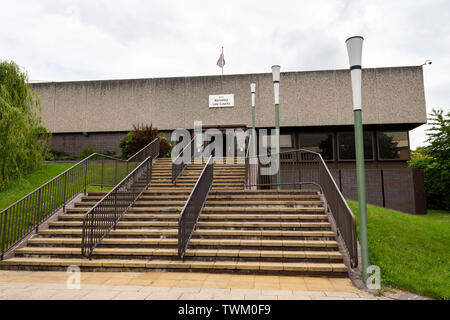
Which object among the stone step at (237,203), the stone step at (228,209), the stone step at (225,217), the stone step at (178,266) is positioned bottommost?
the stone step at (178,266)

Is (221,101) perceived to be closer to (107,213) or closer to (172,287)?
(107,213)

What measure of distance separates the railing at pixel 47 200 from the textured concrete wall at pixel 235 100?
698 centimetres

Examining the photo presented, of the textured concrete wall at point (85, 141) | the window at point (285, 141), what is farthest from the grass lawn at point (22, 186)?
the window at point (285, 141)

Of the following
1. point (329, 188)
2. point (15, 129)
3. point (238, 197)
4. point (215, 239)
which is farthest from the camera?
point (15, 129)

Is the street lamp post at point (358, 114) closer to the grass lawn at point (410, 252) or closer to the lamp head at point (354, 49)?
the lamp head at point (354, 49)

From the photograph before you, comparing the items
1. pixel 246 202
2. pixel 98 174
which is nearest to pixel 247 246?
pixel 246 202

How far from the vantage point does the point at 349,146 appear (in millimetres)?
17188

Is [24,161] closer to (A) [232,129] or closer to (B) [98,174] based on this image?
(B) [98,174]

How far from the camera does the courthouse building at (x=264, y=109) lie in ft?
55.4

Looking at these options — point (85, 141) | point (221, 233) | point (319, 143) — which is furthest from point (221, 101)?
point (221, 233)

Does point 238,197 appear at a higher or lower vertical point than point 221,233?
higher

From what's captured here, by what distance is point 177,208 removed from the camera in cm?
796

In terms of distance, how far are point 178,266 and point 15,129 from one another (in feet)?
25.9

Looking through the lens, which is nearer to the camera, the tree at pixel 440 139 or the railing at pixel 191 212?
the railing at pixel 191 212
